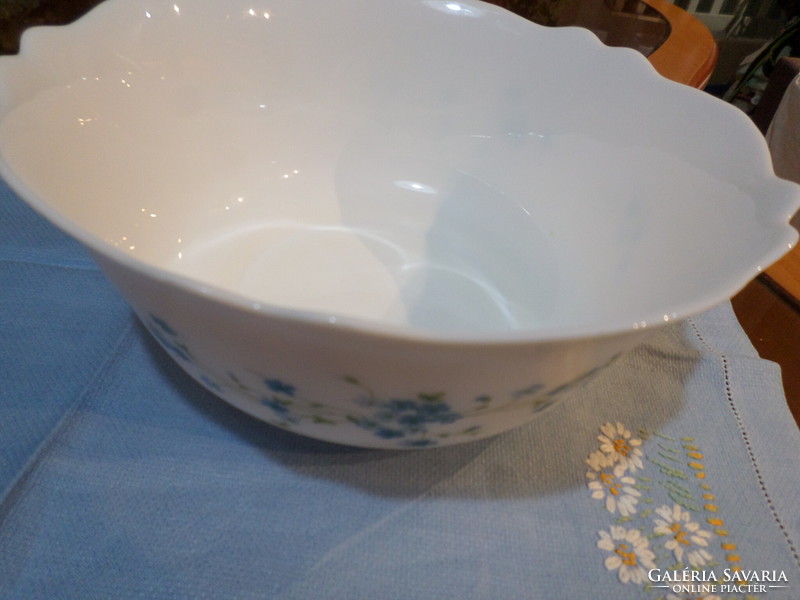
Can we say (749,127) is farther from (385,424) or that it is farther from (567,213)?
(385,424)

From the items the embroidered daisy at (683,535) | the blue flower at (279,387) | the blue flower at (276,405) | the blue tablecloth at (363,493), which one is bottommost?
the blue tablecloth at (363,493)

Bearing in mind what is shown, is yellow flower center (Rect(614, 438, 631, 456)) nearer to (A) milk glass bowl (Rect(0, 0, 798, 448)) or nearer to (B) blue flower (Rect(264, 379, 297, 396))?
(A) milk glass bowl (Rect(0, 0, 798, 448))

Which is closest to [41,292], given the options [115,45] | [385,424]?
[115,45]

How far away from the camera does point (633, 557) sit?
0.31 meters

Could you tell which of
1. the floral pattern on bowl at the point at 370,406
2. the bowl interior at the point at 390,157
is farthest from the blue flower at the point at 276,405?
the bowl interior at the point at 390,157

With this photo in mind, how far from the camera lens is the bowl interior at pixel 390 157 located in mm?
399

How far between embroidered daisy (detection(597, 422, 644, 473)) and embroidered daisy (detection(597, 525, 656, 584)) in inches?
1.7

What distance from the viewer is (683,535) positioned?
320mm

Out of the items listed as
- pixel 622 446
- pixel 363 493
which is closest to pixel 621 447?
pixel 622 446

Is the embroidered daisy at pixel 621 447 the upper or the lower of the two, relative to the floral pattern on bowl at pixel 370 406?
lower

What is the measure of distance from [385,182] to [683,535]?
0.40 m

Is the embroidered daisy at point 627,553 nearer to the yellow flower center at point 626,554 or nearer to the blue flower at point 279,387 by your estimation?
the yellow flower center at point 626,554

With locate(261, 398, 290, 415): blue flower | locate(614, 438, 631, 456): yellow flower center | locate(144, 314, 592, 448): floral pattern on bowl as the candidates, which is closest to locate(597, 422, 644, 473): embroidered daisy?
locate(614, 438, 631, 456): yellow flower center

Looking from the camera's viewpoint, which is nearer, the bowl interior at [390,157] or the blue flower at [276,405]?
the blue flower at [276,405]
